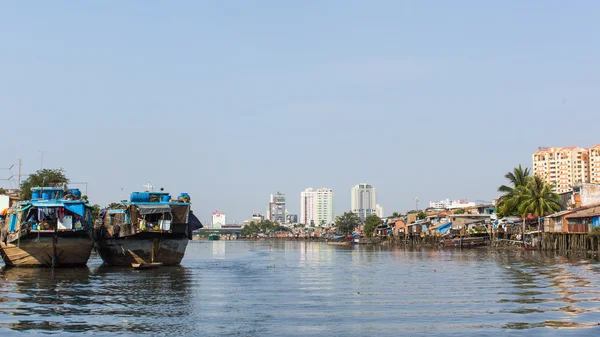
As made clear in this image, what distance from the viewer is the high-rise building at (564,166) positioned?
173 meters

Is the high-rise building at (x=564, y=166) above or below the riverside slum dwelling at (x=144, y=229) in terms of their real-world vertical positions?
above

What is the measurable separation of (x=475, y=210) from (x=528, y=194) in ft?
114

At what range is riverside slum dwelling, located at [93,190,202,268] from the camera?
40.7 m

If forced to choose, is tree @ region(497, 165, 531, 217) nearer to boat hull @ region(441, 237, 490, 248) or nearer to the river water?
boat hull @ region(441, 237, 490, 248)

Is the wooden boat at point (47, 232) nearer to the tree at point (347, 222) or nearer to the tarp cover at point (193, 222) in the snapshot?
the tarp cover at point (193, 222)

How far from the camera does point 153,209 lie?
4059 centimetres

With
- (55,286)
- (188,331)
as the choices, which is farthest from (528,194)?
(188,331)

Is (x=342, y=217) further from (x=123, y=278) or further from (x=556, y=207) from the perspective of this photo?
(x=123, y=278)

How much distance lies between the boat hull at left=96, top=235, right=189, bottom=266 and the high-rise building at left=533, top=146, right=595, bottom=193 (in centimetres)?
14938

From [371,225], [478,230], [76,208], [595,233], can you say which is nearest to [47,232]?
[76,208]

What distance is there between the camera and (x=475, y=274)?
34.5m

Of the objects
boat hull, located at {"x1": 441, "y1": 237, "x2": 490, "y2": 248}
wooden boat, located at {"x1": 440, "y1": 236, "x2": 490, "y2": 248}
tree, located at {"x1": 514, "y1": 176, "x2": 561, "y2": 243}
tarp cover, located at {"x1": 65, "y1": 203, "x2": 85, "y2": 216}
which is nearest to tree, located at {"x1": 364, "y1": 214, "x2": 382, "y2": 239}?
wooden boat, located at {"x1": 440, "y1": 236, "x2": 490, "y2": 248}

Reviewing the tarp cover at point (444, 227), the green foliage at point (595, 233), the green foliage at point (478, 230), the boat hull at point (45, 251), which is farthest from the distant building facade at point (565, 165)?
the boat hull at point (45, 251)

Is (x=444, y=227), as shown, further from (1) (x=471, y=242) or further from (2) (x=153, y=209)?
(2) (x=153, y=209)
